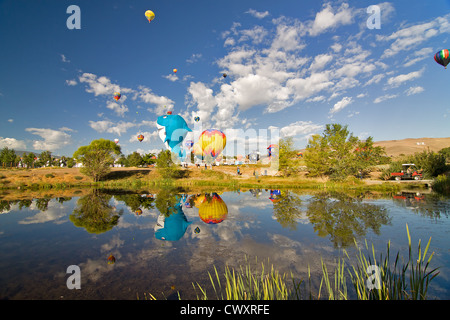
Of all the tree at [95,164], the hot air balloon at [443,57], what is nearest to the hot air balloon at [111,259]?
the hot air balloon at [443,57]

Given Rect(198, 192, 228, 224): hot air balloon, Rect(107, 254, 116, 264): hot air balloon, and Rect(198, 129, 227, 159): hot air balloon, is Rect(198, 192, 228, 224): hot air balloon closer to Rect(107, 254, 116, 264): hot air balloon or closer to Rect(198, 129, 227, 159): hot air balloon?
Rect(107, 254, 116, 264): hot air balloon

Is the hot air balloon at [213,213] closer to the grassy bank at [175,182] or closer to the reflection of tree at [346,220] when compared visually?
the reflection of tree at [346,220]

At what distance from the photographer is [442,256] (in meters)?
6.68

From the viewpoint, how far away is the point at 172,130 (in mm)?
33969

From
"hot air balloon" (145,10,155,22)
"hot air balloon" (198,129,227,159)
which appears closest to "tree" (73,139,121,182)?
"hot air balloon" (198,129,227,159)

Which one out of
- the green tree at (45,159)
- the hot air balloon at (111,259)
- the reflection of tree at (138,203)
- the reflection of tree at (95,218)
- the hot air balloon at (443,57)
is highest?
the hot air balloon at (443,57)

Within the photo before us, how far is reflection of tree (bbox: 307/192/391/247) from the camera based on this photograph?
28.9 feet

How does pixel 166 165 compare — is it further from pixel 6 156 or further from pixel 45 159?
pixel 45 159

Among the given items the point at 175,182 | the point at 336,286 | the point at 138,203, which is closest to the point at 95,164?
the point at 175,182

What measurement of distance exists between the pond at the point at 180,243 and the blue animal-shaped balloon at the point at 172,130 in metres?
21.3

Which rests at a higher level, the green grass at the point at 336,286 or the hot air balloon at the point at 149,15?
the hot air balloon at the point at 149,15

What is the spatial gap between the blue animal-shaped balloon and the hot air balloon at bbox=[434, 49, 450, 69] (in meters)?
32.5

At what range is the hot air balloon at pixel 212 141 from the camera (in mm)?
34750

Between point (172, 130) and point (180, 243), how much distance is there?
28028mm
